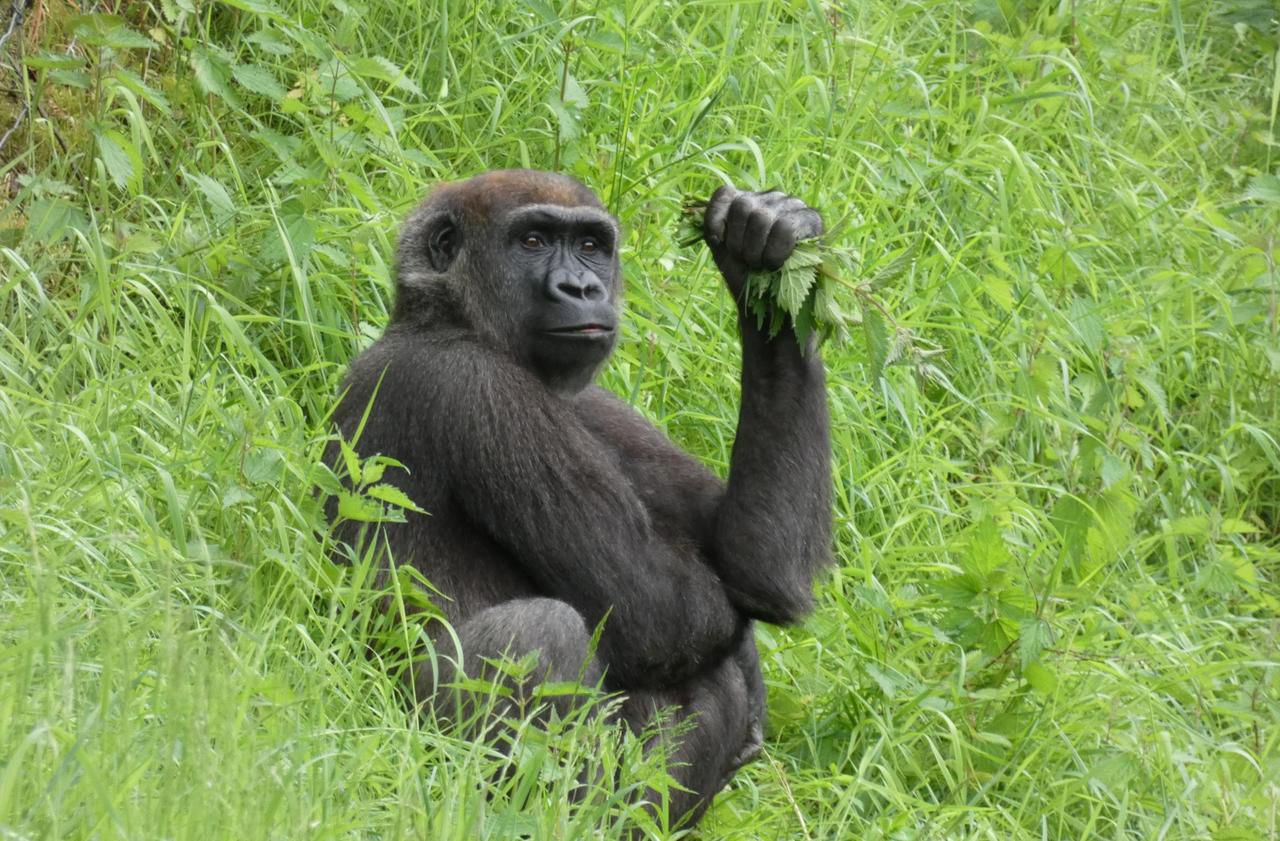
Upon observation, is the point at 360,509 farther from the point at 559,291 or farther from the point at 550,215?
the point at 550,215

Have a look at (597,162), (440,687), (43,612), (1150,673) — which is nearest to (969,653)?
(1150,673)

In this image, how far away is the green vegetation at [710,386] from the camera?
315cm

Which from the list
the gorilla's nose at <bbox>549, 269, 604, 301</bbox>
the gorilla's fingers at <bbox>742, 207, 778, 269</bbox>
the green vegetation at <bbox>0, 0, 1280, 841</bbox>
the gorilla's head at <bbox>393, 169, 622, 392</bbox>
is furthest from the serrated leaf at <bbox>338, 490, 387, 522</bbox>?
the gorilla's fingers at <bbox>742, 207, 778, 269</bbox>

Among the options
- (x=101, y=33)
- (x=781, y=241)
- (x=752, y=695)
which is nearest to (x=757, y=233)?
(x=781, y=241)

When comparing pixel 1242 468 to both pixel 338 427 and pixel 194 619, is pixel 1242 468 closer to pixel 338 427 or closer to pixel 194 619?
pixel 338 427

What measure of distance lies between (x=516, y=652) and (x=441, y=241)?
113cm

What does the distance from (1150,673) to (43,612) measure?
3046 mm

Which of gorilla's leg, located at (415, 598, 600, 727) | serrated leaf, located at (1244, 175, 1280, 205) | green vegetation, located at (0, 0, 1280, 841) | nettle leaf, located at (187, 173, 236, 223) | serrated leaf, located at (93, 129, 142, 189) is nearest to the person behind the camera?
green vegetation, located at (0, 0, 1280, 841)

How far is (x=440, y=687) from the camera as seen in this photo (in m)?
3.65

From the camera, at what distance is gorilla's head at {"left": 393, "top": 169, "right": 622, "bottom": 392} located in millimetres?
4109

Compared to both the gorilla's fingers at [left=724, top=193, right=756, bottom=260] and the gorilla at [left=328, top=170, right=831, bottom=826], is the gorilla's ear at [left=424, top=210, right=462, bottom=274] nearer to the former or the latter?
the gorilla at [left=328, top=170, right=831, bottom=826]

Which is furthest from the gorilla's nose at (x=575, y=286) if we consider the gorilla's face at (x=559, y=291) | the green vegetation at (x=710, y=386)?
the green vegetation at (x=710, y=386)

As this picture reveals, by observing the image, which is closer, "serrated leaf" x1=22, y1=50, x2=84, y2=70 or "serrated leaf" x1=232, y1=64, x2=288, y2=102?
"serrated leaf" x1=22, y1=50, x2=84, y2=70

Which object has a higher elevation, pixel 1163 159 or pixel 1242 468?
pixel 1163 159
